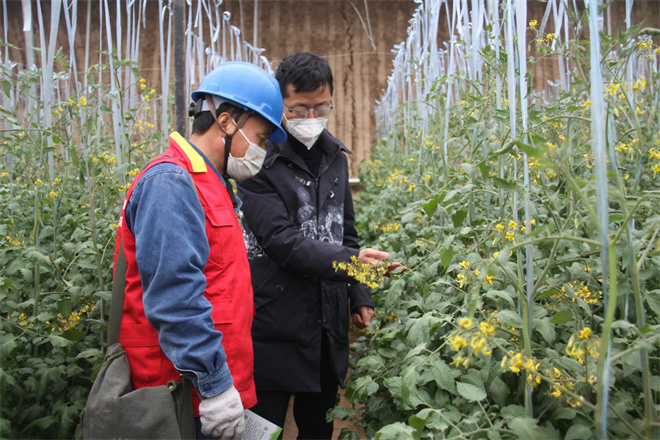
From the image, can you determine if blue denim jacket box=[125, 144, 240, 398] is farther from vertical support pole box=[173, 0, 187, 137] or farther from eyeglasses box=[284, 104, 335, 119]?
vertical support pole box=[173, 0, 187, 137]

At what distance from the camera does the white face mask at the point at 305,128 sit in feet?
6.68

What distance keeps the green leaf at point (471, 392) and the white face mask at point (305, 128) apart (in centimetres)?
114

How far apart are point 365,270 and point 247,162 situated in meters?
0.54

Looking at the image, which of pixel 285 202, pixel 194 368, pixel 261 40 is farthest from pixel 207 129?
pixel 261 40

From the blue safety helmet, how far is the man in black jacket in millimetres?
408

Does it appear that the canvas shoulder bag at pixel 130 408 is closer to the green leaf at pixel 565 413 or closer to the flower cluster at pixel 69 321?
the flower cluster at pixel 69 321

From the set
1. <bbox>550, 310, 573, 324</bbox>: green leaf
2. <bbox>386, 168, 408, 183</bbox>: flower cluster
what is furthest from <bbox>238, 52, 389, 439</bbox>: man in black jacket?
<bbox>386, 168, 408, 183</bbox>: flower cluster

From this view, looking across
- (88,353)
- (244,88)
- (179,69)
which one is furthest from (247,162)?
(179,69)

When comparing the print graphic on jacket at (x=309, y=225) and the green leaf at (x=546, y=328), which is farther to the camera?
the print graphic on jacket at (x=309, y=225)

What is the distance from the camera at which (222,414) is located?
1351 millimetres

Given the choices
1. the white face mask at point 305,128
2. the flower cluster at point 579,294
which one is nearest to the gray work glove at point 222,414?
the flower cluster at point 579,294

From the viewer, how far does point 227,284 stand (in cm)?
146

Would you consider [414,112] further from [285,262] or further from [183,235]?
[183,235]

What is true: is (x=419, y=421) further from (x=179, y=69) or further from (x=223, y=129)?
(x=179, y=69)
